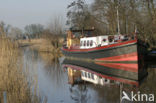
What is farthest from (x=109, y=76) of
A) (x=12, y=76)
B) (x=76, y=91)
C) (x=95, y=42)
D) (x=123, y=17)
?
(x=123, y=17)

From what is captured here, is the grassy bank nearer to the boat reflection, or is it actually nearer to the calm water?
the calm water

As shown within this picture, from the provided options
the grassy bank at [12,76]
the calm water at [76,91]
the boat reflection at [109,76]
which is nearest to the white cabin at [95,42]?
the boat reflection at [109,76]

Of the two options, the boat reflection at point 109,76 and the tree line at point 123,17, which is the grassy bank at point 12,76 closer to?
the boat reflection at point 109,76

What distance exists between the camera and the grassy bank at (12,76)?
19.9 ft

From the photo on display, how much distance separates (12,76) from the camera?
21.6ft

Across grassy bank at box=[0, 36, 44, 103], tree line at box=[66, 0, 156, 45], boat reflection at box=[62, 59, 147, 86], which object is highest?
tree line at box=[66, 0, 156, 45]

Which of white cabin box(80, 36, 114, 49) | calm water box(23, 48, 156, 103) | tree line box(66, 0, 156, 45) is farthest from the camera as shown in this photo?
tree line box(66, 0, 156, 45)

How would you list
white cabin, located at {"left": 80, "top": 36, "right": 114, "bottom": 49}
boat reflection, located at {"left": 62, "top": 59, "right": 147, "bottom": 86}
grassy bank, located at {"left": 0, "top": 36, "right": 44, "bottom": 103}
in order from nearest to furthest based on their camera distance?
grassy bank, located at {"left": 0, "top": 36, "right": 44, "bottom": 103} < boat reflection, located at {"left": 62, "top": 59, "right": 147, "bottom": 86} < white cabin, located at {"left": 80, "top": 36, "right": 114, "bottom": 49}

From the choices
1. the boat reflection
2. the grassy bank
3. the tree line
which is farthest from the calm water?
the tree line

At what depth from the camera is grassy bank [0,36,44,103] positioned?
239 inches

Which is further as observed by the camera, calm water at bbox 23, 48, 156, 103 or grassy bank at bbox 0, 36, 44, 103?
calm water at bbox 23, 48, 156, 103

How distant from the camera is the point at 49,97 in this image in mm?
8562

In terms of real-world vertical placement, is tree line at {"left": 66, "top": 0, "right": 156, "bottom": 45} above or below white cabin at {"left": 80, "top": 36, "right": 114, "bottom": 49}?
above

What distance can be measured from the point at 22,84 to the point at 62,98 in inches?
98.5
